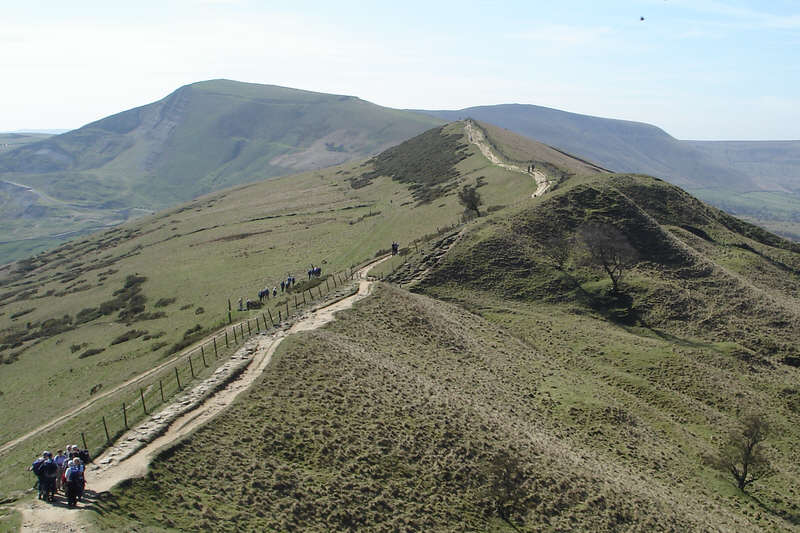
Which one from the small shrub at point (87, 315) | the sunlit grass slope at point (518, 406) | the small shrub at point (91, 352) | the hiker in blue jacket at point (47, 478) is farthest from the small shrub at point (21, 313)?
the hiker in blue jacket at point (47, 478)

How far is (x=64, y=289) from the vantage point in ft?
287

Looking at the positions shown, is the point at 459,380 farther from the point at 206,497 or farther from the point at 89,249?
the point at 89,249

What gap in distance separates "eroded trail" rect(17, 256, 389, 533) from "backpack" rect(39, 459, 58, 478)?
3.12 ft

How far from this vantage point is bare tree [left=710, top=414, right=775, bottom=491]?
29969 millimetres

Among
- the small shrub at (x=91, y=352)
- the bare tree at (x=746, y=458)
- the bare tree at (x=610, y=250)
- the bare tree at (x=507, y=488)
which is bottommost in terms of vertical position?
the bare tree at (x=746, y=458)

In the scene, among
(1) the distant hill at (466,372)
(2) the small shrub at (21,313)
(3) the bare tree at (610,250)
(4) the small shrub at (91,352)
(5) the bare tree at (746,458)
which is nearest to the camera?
(1) the distant hill at (466,372)

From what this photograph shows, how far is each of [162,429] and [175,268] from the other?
6380 centimetres

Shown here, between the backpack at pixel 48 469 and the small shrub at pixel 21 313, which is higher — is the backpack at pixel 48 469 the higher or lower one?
the higher one

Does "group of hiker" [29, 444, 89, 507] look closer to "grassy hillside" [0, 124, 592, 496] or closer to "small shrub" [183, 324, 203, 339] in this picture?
"grassy hillside" [0, 124, 592, 496]

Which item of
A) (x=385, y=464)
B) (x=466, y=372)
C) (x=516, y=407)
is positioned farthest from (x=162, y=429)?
(x=516, y=407)

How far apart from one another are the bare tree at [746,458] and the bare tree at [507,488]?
13809 mm

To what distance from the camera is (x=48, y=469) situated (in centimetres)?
1827

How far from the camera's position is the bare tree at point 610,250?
5528 centimetres

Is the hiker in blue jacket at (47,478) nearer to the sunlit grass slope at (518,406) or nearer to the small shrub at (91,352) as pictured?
the sunlit grass slope at (518,406)
